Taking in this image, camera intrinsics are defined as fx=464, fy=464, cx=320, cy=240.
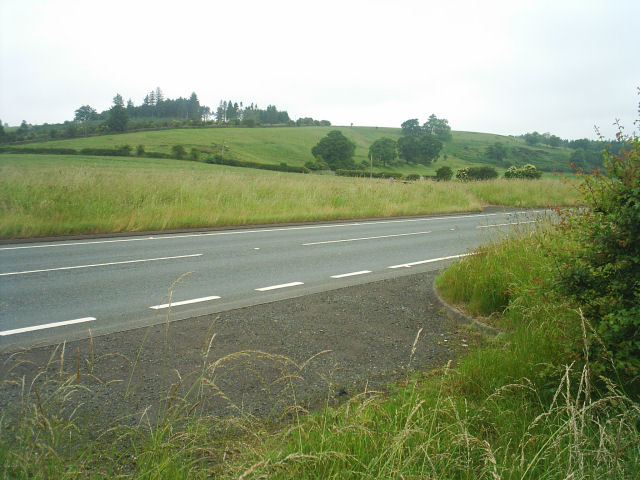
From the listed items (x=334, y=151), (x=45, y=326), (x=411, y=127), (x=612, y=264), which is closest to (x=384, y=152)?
(x=334, y=151)

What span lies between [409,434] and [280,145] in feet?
305

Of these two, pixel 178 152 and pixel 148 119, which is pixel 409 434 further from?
pixel 148 119

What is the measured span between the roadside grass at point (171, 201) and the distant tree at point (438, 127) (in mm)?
91854

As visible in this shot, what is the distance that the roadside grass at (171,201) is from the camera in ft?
45.6

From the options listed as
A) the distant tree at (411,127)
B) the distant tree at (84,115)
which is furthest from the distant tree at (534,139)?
the distant tree at (84,115)

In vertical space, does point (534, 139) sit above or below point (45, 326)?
above

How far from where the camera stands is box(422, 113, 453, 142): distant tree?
11362 centimetres

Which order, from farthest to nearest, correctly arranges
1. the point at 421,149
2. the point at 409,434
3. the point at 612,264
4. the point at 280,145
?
the point at 280,145 < the point at 421,149 < the point at 612,264 < the point at 409,434

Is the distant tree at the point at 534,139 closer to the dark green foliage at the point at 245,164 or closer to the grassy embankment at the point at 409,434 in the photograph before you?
the dark green foliage at the point at 245,164

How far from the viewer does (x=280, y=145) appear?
3659 inches

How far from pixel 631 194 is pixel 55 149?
177ft

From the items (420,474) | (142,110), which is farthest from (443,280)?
(142,110)

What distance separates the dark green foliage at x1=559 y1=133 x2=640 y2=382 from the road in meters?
3.09

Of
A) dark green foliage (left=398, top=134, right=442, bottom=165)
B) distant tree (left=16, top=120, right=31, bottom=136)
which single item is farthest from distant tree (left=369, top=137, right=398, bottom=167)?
distant tree (left=16, top=120, right=31, bottom=136)
